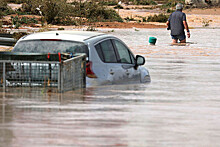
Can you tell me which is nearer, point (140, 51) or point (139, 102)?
point (139, 102)

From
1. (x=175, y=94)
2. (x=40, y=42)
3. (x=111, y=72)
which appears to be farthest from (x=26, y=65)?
(x=175, y=94)

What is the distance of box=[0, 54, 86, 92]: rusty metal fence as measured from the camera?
1320 centimetres

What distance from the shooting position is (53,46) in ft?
44.8

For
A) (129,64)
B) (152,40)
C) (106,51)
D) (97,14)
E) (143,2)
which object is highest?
(106,51)

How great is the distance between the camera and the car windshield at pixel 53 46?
13.5 metres

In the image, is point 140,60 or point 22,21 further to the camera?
point 22,21

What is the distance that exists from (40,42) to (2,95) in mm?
1276

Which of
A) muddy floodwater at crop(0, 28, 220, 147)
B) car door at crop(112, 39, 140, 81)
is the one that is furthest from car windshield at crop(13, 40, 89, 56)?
car door at crop(112, 39, 140, 81)

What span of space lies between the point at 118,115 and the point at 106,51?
320 centimetres

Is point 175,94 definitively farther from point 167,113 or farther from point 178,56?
point 178,56

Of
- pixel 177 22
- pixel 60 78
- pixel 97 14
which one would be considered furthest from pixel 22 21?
pixel 60 78

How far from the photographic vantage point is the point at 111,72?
14.1 m

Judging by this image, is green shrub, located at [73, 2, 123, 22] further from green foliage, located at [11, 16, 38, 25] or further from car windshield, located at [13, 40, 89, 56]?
car windshield, located at [13, 40, 89, 56]

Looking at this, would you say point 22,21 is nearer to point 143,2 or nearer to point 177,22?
point 177,22
